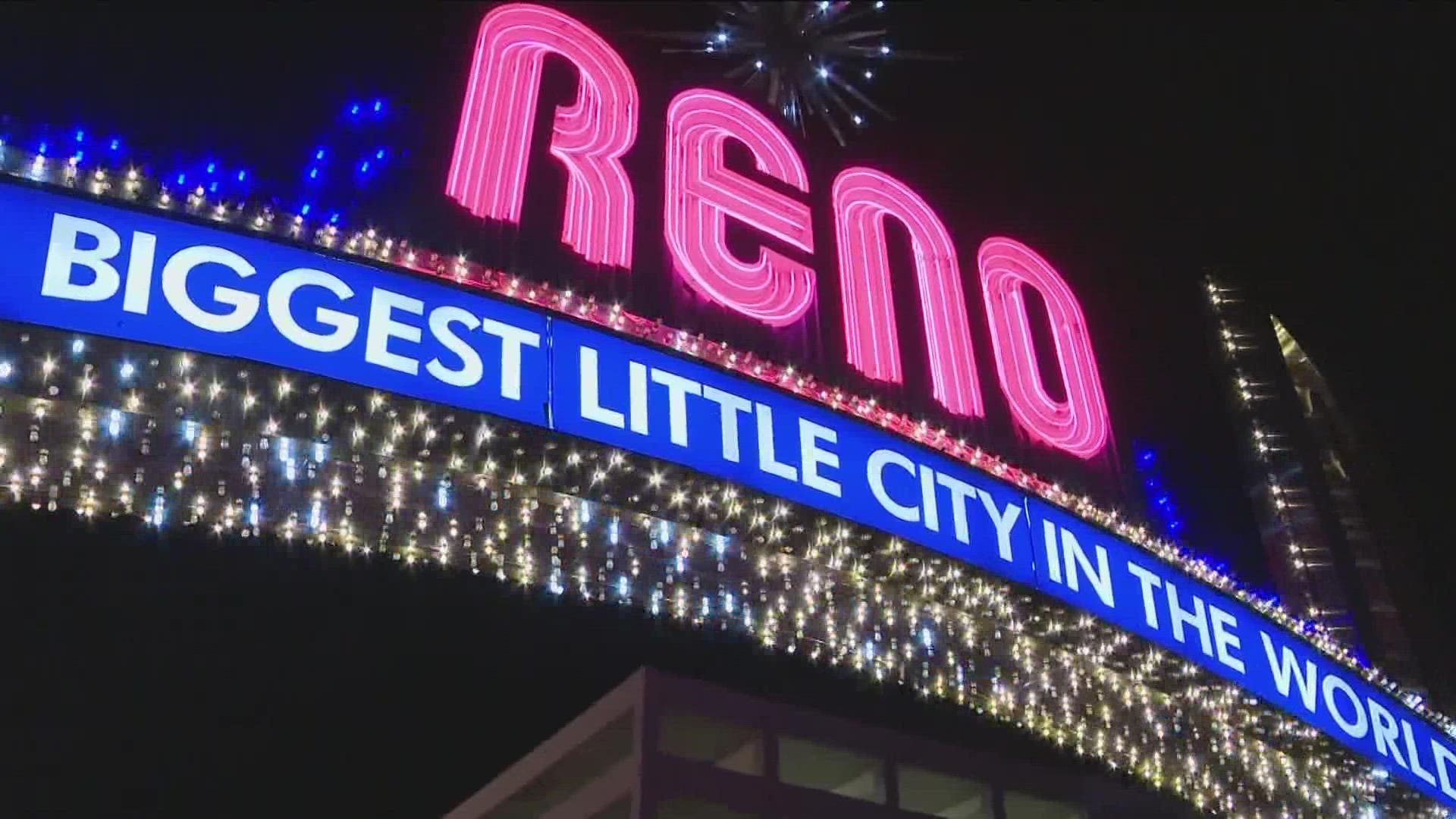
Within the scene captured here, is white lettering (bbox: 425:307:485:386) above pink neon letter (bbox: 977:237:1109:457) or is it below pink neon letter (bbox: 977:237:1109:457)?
below

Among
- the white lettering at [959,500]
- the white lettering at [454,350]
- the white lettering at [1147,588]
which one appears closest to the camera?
the white lettering at [454,350]

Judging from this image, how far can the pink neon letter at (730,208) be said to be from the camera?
8.12m

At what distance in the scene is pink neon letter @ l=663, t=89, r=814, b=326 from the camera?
8.12 metres

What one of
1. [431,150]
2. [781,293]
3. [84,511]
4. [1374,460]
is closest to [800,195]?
[781,293]

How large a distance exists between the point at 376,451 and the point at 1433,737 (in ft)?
29.1

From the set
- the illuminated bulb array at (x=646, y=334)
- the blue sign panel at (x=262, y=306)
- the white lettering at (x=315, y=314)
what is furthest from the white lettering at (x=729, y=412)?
the white lettering at (x=315, y=314)

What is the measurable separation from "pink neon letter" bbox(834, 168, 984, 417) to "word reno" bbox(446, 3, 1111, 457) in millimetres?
12

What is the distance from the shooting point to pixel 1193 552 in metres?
9.30

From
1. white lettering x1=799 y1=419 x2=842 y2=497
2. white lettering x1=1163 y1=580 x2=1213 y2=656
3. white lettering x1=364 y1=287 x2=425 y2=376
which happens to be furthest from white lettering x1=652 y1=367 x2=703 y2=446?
white lettering x1=1163 y1=580 x2=1213 y2=656

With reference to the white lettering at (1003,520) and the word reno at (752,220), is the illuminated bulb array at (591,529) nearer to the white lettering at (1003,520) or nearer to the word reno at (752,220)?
the white lettering at (1003,520)

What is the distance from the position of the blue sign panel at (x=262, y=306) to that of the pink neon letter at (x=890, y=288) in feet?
9.73

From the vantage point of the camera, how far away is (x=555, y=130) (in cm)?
808

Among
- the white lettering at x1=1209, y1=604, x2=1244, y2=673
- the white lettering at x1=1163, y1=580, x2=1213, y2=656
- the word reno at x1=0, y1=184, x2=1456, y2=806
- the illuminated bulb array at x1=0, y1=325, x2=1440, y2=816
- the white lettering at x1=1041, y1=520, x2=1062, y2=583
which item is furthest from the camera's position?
the white lettering at x1=1209, y1=604, x2=1244, y2=673

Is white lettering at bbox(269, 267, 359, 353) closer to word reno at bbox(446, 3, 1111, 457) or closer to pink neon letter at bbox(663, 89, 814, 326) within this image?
word reno at bbox(446, 3, 1111, 457)
